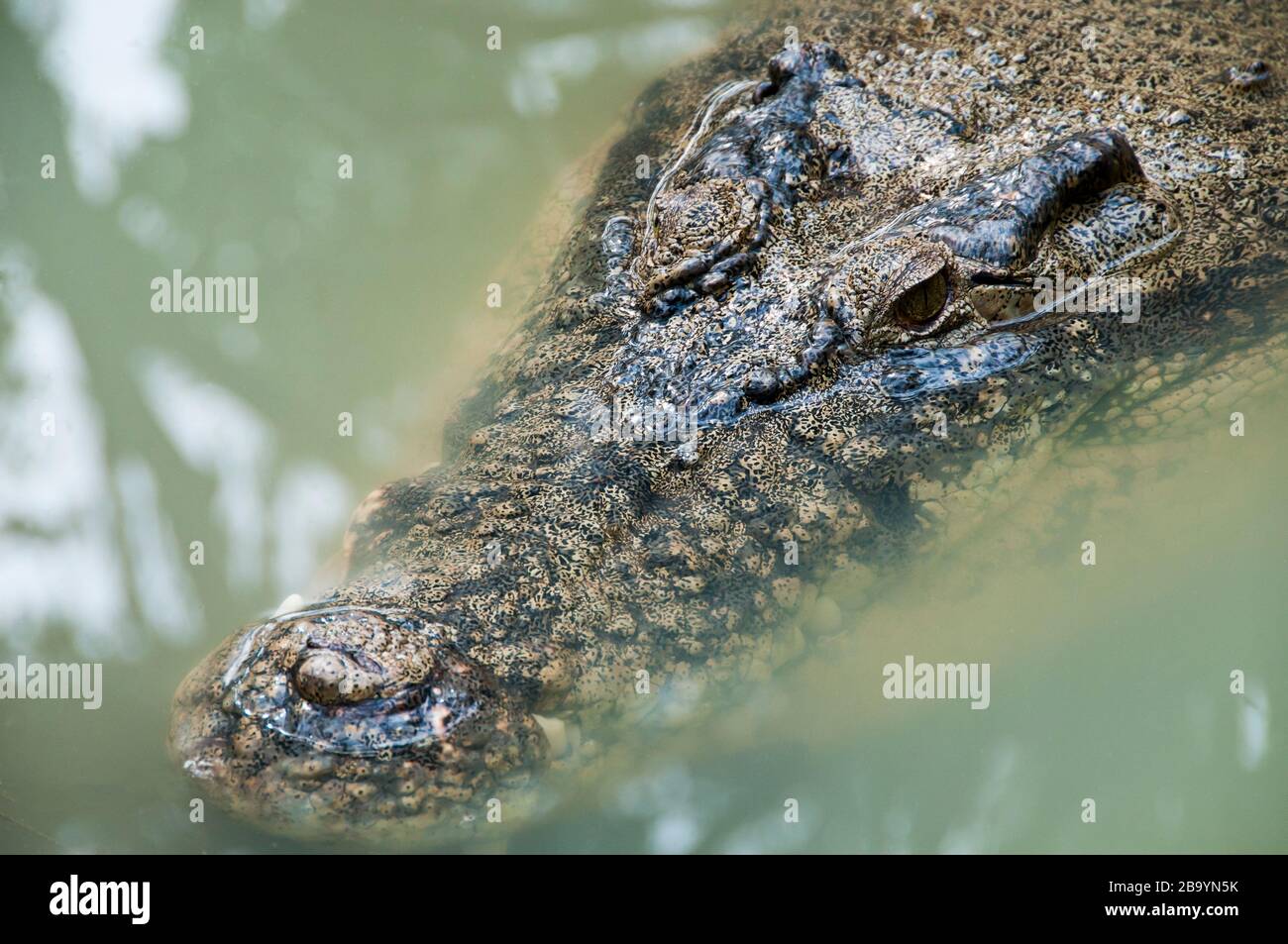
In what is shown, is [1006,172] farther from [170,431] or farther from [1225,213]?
[170,431]

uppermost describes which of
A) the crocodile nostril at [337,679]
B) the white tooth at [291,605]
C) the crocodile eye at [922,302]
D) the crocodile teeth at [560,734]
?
the crocodile eye at [922,302]

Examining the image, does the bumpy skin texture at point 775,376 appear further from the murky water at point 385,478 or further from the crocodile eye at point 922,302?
the murky water at point 385,478

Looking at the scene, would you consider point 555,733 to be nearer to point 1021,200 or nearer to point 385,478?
point 385,478

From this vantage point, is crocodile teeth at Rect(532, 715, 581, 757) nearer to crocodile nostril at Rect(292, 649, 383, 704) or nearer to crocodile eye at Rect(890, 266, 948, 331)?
crocodile nostril at Rect(292, 649, 383, 704)

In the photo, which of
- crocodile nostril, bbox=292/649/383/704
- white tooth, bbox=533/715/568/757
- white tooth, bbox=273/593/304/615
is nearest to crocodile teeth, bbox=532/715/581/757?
white tooth, bbox=533/715/568/757

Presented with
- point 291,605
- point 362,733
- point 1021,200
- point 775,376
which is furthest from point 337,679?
point 1021,200

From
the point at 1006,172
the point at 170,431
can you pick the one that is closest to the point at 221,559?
the point at 170,431

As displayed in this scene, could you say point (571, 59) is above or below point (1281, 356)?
above

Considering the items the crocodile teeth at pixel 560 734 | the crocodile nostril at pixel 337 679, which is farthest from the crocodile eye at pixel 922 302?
the crocodile nostril at pixel 337 679
